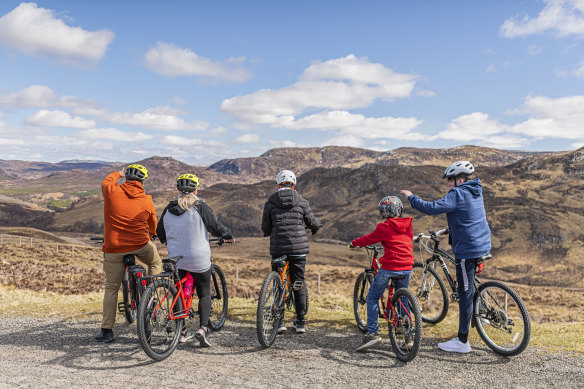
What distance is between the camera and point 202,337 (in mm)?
5523

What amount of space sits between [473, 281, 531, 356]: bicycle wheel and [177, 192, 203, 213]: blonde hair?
14.0 feet

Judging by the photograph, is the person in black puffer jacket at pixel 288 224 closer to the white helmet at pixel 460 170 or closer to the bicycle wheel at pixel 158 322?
the bicycle wheel at pixel 158 322

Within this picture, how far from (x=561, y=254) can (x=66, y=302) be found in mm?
54349

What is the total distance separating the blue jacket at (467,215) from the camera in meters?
5.36

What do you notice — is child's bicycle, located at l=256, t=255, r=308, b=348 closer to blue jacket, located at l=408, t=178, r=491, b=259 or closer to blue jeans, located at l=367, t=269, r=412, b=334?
blue jeans, located at l=367, t=269, r=412, b=334

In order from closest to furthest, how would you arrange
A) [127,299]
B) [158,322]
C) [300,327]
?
1. [158,322]
2. [300,327]
3. [127,299]

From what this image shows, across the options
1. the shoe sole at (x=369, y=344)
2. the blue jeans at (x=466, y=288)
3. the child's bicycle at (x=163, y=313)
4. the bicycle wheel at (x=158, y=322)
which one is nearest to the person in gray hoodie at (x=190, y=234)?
the child's bicycle at (x=163, y=313)

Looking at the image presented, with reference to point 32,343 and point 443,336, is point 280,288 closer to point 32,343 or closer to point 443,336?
point 443,336

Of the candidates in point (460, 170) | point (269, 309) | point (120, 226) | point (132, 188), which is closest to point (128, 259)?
point (120, 226)

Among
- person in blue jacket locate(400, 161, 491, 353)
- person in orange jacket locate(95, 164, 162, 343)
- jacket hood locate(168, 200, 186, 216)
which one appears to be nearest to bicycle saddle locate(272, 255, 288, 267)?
jacket hood locate(168, 200, 186, 216)

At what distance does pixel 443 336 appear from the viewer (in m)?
6.20

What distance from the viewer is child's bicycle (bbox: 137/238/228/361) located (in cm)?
488

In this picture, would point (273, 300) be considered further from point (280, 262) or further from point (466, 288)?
point (466, 288)

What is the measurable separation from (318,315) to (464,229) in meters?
3.66
